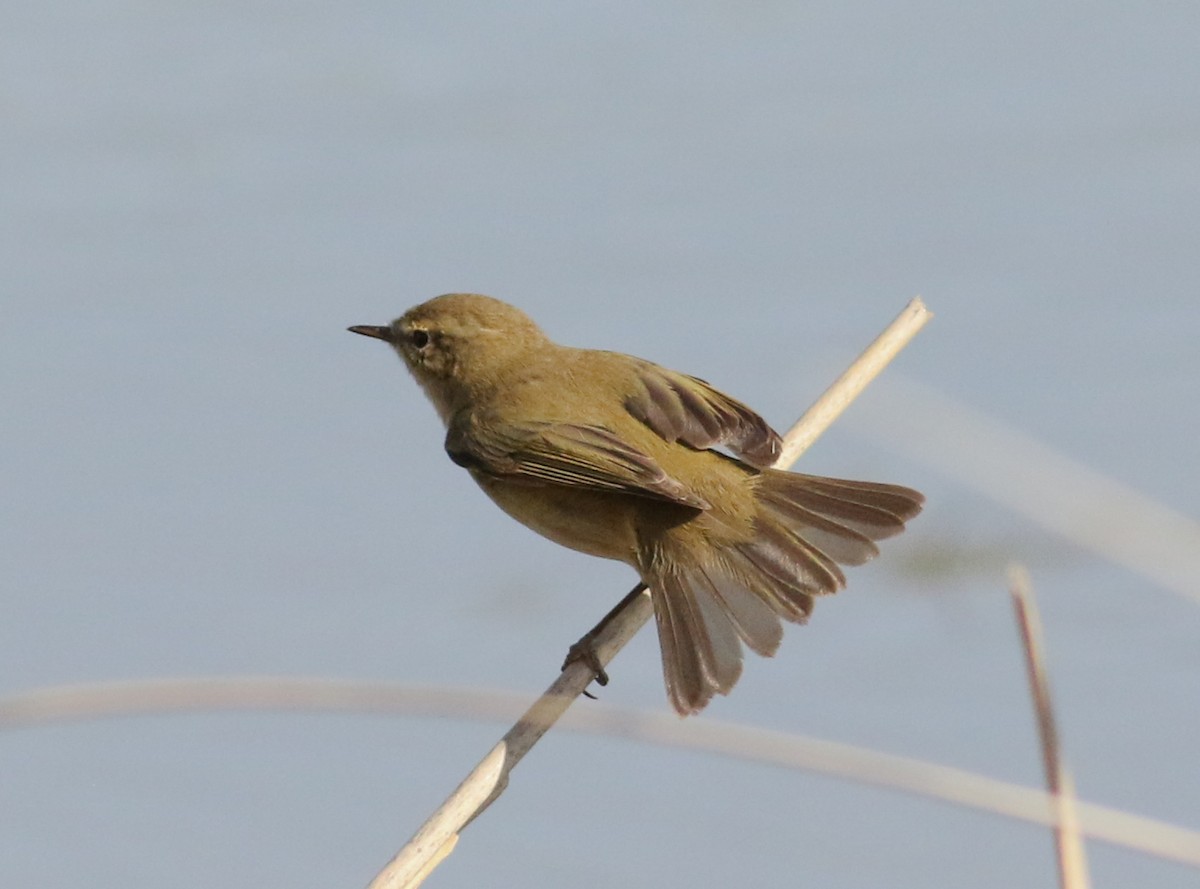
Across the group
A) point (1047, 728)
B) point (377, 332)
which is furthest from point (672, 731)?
point (377, 332)

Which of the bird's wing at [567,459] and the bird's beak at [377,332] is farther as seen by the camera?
the bird's beak at [377,332]

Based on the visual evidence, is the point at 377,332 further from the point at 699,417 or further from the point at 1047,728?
the point at 1047,728

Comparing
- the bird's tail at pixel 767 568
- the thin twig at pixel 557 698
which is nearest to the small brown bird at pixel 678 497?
the bird's tail at pixel 767 568

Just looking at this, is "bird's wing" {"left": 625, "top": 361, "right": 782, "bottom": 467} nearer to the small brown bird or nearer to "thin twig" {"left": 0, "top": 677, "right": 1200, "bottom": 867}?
the small brown bird

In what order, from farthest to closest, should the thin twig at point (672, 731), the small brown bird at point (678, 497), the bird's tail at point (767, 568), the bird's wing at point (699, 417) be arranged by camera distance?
the bird's wing at point (699, 417)
the small brown bird at point (678, 497)
the bird's tail at point (767, 568)
the thin twig at point (672, 731)

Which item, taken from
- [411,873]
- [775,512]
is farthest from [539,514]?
[411,873]

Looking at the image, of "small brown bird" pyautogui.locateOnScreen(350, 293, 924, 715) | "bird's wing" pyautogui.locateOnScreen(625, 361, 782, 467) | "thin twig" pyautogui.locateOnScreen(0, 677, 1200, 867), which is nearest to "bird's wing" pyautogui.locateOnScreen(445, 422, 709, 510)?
"small brown bird" pyautogui.locateOnScreen(350, 293, 924, 715)

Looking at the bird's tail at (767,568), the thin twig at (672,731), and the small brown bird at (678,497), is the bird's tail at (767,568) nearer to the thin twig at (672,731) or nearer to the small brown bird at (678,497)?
the small brown bird at (678,497)
